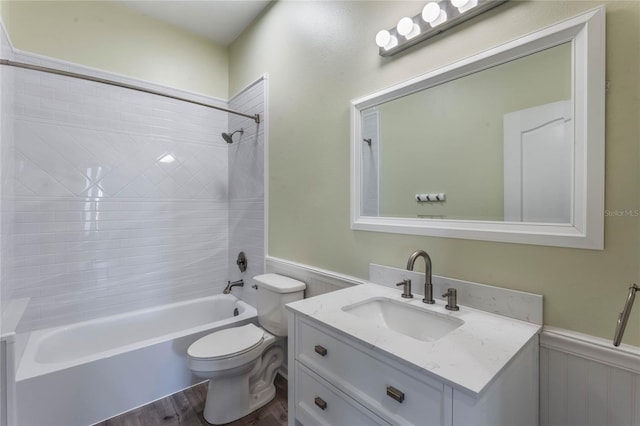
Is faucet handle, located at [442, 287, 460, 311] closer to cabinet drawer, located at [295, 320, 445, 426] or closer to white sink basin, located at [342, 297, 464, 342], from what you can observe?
white sink basin, located at [342, 297, 464, 342]

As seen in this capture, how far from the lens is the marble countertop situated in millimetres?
715

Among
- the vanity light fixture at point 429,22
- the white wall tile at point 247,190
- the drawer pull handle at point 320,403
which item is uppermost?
the vanity light fixture at point 429,22

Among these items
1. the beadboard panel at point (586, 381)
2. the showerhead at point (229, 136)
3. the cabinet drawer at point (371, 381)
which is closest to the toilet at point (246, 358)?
the cabinet drawer at point (371, 381)

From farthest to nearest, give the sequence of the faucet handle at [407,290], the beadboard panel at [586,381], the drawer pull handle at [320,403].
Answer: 1. the faucet handle at [407,290]
2. the drawer pull handle at [320,403]
3. the beadboard panel at [586,381]

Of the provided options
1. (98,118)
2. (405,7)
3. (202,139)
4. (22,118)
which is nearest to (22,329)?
(22,118)

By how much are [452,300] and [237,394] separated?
135 centimetres

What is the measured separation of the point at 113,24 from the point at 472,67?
2.64 m

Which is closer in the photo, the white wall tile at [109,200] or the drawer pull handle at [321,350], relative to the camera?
the drawer pull handle at [321,350]

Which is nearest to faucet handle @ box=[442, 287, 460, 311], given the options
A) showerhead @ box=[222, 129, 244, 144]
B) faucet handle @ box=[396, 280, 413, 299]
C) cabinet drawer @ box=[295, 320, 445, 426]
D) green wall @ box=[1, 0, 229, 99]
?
faucet handle @ box=[396, 280, 413, 299]

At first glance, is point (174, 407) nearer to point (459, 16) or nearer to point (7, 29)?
point (459, 16)

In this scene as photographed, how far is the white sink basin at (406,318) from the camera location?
43.1 inches

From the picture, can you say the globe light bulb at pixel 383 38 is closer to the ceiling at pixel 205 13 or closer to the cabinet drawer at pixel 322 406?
the ceiling at pixel 205 13

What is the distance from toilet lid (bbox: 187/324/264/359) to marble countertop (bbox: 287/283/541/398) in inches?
27.4

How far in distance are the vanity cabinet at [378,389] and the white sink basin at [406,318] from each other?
17 cm
